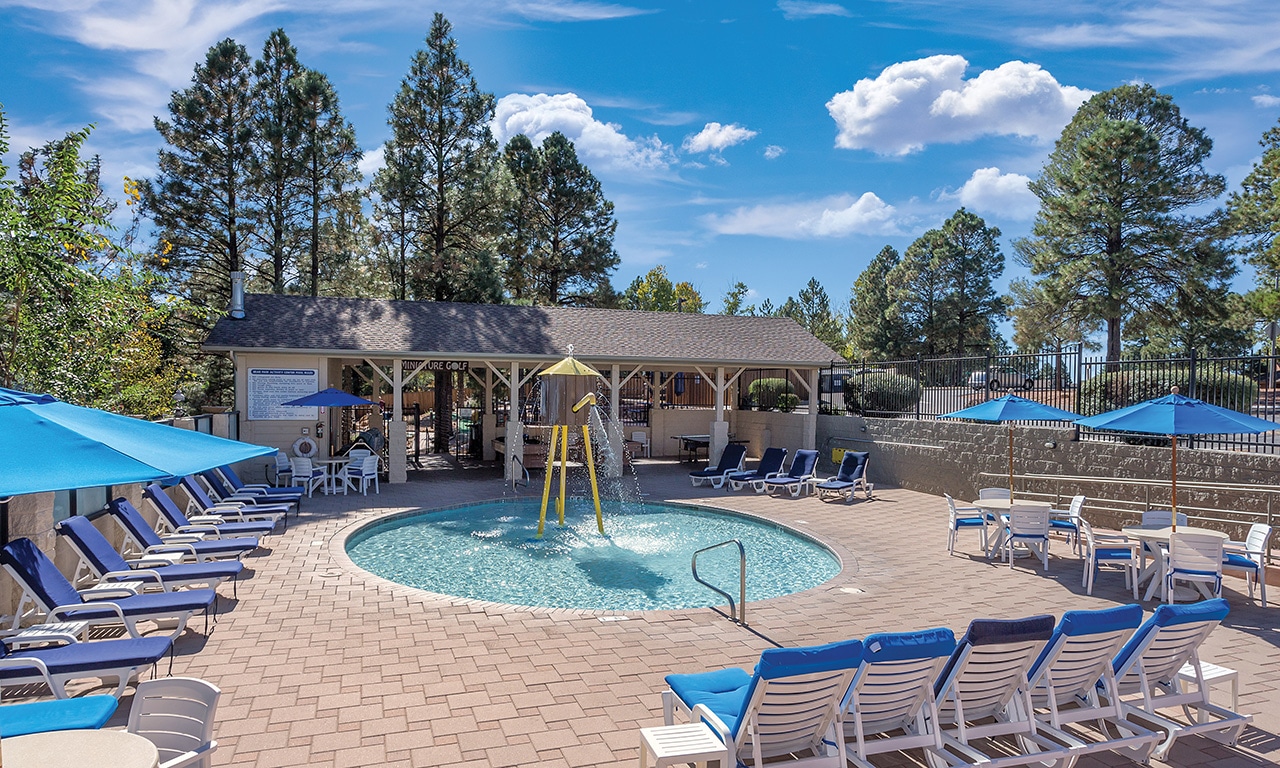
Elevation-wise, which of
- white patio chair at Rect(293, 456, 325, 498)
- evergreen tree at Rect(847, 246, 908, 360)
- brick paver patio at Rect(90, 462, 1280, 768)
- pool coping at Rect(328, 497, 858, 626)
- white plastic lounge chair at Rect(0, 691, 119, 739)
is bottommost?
pool coping at Rect(328, 497, 858, 626)

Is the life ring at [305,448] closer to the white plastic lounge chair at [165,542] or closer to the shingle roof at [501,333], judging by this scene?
the shingle roof at [501,333]

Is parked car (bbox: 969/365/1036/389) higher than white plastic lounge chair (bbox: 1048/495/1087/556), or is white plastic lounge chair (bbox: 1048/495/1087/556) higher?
parked car (bbox: 969/365/1036/389)

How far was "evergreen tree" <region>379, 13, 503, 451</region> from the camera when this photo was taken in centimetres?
2648

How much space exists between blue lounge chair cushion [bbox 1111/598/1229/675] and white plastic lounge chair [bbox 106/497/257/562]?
7989 millimetres

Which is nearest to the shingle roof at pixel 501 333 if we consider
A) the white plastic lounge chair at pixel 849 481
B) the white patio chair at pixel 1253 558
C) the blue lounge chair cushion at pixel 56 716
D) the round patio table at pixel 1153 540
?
the white plastic lounge chair at pixel 849 481

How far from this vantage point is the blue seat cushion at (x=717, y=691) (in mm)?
3803

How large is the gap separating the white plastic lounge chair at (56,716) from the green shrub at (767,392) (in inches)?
807

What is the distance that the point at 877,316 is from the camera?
4238 centimetres


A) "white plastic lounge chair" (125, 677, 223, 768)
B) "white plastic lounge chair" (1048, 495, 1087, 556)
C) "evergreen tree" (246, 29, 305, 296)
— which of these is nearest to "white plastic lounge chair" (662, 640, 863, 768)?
"white plastic lounge chair" (125, 677, 223, 768)

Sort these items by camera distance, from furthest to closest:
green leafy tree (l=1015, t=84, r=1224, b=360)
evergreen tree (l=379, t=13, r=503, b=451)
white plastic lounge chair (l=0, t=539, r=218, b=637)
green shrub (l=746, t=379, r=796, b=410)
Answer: evergreen tree (l=379, t=13, r=503, b=451), green leafy tree (l=1015, t=84, r=1224, b=360), green shrub (l=746, t=379, r=796, b=410), white plastic lounge chair (l=0, t=539, r=218, b=637)

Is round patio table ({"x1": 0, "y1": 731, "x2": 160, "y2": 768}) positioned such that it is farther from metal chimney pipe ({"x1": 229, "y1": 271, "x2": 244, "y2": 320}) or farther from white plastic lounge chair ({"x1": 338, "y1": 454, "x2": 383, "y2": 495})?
metal chimney pipe ({"x1": 229, "y1": 271, "x2": 244, "y2": 320})

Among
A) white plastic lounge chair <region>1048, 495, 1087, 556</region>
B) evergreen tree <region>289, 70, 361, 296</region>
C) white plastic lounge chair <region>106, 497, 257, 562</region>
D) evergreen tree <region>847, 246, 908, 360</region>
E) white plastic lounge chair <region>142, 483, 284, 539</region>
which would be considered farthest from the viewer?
evergreen tree <region>847, 246, 908, 360</region>

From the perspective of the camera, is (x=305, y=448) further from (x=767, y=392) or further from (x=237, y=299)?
(x=767, y=392)

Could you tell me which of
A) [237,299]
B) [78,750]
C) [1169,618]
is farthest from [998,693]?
[237,299]
